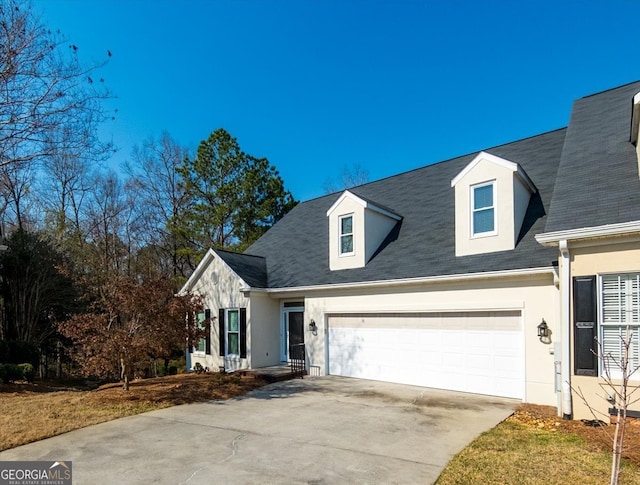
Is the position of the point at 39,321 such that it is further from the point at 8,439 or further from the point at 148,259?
the point at 8,439

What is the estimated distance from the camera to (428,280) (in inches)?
426

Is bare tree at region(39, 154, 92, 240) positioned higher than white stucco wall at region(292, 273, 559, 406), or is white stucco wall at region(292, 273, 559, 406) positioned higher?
bare tree at region(39, 154, 92, 240)

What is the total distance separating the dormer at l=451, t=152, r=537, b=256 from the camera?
33.8 ft

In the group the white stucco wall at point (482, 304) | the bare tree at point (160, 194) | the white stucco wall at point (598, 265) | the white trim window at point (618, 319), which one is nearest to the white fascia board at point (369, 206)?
the white stucco wall at point (482, 304)

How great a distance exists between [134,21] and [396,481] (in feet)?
43.3

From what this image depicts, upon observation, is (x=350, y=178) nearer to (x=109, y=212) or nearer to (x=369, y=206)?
(x=109, y=212)

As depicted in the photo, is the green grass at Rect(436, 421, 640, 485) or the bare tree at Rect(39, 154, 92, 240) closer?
the green grass at Rect(436, 421, 640, 485)

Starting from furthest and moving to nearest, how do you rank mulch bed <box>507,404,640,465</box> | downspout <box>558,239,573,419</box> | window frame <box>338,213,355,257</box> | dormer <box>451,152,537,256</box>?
window frame <box>338,213,355,257</box>, dormer <box>451,152,537,256</box>, downspout <box>558,239,573,419</box>, mulch bed <box>507,404,640,465</box>

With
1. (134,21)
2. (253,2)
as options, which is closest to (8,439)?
(134,21)

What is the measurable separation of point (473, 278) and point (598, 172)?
3477mm

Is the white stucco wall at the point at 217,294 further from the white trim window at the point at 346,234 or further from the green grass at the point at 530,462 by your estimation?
the green grass at the point at 530,462

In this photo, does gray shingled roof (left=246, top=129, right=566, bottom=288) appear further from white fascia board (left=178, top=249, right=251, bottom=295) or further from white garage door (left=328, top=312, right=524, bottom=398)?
white fascia board (left=178, top=249, right=251, bottom=295)

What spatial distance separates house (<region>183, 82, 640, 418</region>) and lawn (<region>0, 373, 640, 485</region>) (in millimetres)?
1169

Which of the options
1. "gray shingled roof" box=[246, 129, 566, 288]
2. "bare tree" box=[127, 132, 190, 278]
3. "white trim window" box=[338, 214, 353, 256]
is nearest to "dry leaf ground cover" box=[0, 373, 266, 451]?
"gray shingled roof" box=[246, 129, 566, 288]
